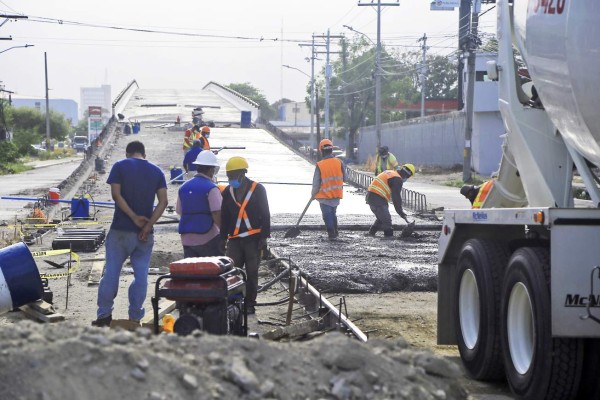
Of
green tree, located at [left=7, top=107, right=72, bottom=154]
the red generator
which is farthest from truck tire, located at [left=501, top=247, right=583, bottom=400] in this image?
green tree, located at [left=7, top=107, right=72, bottom=154]

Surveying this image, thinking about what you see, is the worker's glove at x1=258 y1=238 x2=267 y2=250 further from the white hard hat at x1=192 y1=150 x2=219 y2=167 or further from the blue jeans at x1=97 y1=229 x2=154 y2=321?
the blue jeans at x1=97 y1=229 x2=154 y2=321

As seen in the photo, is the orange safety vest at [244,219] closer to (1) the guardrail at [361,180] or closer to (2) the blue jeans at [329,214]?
(2) the blue jeans at [329,214]

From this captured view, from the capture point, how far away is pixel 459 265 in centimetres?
877

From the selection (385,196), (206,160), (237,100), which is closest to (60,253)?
(206,160)

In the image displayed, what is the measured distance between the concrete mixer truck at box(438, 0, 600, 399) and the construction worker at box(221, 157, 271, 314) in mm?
2083

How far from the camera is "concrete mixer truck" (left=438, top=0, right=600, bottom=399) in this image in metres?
6.46

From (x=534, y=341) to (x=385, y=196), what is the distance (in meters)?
11.7

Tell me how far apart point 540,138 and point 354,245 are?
9.33 metres

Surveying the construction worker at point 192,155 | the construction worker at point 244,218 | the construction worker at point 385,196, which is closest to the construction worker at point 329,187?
the construction worker at point 385,196

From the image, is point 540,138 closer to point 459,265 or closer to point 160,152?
point 459,265

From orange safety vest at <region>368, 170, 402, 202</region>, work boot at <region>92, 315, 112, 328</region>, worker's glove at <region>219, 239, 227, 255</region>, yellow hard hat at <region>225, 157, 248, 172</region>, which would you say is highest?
yellow hard hat at <region>225, 157, 248, 172</region>

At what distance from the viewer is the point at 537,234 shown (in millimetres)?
7203

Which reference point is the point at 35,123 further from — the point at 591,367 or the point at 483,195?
the point at 591,367

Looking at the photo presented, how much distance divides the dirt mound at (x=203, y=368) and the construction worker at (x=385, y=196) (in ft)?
41.9
